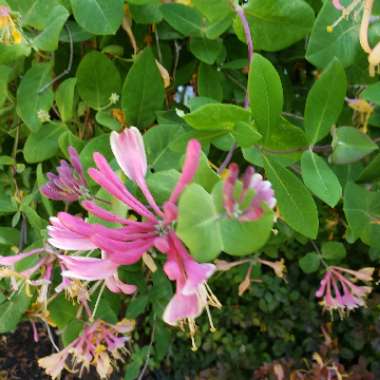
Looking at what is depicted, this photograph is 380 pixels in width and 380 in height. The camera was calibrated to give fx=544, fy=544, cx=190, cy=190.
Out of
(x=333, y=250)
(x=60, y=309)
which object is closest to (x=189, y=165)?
(x=60, y=309)

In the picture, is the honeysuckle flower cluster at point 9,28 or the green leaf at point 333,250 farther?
the green leaf at point 333,250

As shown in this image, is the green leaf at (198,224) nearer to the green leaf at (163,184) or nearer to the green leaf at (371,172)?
the green leaf at (163,184)

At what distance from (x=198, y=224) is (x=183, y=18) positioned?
347mm

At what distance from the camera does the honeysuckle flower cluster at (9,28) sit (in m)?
0.57

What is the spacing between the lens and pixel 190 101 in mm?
548

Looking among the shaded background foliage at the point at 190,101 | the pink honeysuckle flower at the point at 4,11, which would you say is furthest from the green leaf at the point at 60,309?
the pink honeysuckle flower at the point at 4,11

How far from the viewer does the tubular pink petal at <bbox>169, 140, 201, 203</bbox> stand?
12.1 inches

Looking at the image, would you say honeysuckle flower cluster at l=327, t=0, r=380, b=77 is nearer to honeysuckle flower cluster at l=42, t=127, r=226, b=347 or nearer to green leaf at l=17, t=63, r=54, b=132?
honeysuckle flower cluster at l=42, t=127, r=226, b=347

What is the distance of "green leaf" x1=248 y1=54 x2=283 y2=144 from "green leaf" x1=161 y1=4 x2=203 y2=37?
0.60 feet

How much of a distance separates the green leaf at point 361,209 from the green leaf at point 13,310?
17.2 inches

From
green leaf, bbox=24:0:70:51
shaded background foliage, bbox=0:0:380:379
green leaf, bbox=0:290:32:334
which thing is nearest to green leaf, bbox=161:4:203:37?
shaded background foliage, bbox=0:0:380:379

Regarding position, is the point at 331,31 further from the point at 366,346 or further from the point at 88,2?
the point at 366,346

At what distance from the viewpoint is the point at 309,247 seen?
54.6 inches

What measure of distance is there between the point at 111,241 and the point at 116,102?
36 centimetres
